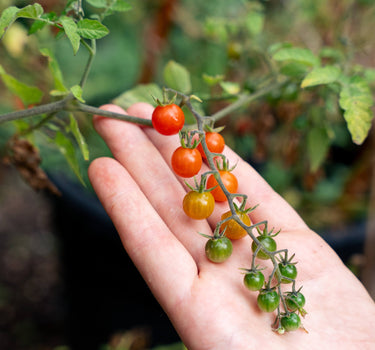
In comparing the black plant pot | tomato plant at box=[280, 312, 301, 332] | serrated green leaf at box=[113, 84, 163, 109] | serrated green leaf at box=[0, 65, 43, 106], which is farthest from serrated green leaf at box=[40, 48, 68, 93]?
tomato plant at box=[280, 312, 301, 332]

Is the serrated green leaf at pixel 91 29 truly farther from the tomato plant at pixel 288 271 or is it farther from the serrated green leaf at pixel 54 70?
the tomato plant at pixel 288 271

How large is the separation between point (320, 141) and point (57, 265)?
2291 millimetres

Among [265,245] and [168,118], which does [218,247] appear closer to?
[265,245]

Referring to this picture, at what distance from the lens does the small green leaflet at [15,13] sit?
97 centimetres

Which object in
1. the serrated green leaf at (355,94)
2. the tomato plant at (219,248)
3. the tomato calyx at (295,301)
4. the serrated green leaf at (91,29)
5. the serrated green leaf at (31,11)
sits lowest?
the tomato calyx at (295,301)

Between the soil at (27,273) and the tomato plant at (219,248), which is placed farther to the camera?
the soil at (27,273)

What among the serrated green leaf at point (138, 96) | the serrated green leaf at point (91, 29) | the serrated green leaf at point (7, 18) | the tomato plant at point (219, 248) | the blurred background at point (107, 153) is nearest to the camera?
the serrated green leaf at point (7, 18)

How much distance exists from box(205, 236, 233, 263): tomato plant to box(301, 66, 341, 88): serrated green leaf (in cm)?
63

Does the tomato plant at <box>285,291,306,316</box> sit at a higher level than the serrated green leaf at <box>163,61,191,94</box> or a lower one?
lower

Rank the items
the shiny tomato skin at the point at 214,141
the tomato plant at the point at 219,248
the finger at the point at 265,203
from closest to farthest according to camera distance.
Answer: the tomato plant at the point at 219,248 < the shiny tomato skin at the point at 214,141 < the finger at the point at 265,203

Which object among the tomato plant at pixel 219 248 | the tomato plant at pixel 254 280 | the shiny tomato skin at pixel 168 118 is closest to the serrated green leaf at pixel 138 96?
the shiny tomato skin at pixel 168 118

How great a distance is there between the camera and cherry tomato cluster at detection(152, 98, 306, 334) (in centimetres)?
116

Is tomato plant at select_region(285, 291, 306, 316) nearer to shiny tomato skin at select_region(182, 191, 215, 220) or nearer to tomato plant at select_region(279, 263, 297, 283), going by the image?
tomato plant at select_region(279, 263, 297, 283)

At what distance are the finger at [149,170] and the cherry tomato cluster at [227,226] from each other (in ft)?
0.52
